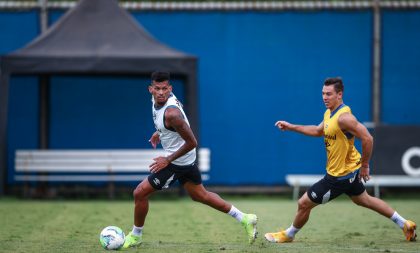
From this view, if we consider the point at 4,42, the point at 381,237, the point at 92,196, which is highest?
the point at 4,42

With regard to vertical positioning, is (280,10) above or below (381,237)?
above

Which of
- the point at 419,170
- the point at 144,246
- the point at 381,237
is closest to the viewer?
the point at 144,246

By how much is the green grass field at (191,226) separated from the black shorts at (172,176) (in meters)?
0.72

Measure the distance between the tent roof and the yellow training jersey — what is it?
7.29 m

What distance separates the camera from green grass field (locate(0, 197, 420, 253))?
31.8 ft

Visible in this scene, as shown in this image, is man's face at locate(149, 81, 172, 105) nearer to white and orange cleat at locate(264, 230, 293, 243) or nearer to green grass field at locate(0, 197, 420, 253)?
green grass field at locate(0, 197, 420, 253)

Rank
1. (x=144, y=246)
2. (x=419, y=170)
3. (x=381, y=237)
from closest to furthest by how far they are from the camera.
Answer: (x=144, y=246), (x=381, y=237), (x=419, y=170)

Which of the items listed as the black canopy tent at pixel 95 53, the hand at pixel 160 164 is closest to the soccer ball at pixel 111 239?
the hand at pixel 160 164

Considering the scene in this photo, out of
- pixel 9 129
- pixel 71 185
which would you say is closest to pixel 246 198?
pixel 71 185

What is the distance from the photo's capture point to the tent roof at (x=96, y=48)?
663 inches

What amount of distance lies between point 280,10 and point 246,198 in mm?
4144

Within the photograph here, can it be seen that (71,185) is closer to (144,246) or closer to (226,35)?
(226,35)

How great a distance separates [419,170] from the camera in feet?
58.1

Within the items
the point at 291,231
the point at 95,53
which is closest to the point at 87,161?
the point at 95,53
